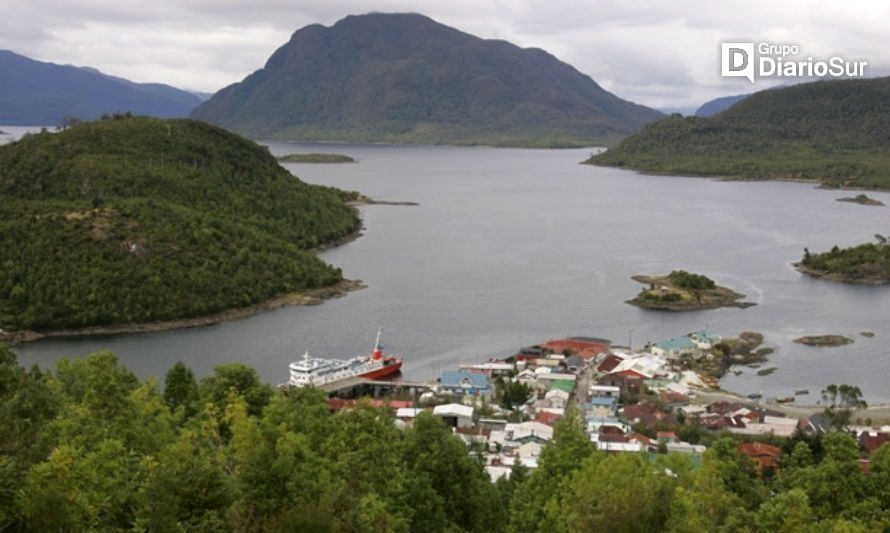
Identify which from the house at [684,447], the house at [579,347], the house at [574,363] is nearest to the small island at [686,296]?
the house at [579,347]

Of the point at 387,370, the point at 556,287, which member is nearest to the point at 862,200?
the point at 556,287

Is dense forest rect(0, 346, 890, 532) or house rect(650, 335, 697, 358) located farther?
house rect(650, 335, 697, 358)

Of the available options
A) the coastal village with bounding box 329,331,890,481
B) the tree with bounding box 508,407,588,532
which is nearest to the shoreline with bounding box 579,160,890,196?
the coastal village with bounding box 329,331,890,481

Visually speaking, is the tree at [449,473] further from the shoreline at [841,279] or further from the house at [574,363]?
the shoreline at [841,279]

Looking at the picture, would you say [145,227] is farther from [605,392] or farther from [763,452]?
[763,452]

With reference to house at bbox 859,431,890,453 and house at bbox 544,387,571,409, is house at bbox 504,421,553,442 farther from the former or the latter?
house at bbox 859,431,890,453
